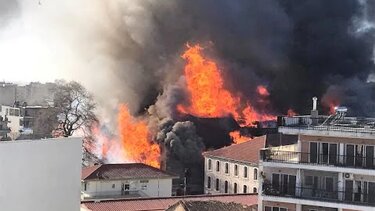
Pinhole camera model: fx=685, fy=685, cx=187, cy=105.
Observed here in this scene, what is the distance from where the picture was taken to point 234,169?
49875 millimetres

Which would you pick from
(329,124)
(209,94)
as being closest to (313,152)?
(329,124)

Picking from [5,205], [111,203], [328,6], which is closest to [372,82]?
[328,6]

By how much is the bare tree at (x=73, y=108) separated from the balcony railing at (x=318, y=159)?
19944mm

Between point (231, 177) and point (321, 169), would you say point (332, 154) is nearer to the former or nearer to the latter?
point (321, 169)

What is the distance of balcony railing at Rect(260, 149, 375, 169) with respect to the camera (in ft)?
81.9

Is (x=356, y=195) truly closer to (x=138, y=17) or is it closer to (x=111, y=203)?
(x=111, y=203)

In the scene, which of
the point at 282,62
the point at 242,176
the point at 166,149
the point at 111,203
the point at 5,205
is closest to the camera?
the point at 5,205

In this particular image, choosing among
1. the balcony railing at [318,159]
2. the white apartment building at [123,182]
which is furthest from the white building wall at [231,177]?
the balcony railing at [318,159]

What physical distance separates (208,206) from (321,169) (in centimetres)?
705

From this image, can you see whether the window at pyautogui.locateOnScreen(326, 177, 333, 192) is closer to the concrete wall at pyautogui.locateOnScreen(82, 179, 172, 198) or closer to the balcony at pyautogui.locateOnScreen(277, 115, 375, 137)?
the balcony at pyautogui.locateOnScreen(277, 115, 375, 137)

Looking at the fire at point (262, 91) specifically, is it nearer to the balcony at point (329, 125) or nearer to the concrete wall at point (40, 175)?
the balcony at point (329, 125)

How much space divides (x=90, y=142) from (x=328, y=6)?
123 feet

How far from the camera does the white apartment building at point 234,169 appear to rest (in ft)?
157

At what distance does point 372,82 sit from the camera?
78.9 meters
